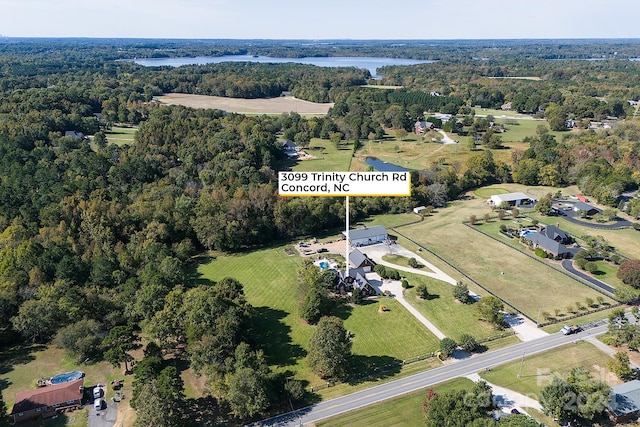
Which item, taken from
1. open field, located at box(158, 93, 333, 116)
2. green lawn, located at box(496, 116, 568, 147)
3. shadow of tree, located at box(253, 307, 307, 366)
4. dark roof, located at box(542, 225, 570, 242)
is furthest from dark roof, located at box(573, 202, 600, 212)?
open field, located at box(158, 93, 333, 116)

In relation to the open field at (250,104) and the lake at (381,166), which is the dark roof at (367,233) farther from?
the open field at (250,104)

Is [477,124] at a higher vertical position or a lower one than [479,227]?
higher

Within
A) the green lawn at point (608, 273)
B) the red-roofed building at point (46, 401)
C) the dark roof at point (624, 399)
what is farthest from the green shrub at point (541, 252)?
the red-roofed building at point (46, 401)

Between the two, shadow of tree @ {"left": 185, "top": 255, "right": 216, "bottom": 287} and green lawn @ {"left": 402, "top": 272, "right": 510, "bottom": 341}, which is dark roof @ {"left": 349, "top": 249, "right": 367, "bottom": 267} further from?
shadow of tree @ {"left": 185, "top": 255, "right": 216, "bottom": 287}

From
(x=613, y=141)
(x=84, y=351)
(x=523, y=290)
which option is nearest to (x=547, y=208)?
(x=523, y=290)

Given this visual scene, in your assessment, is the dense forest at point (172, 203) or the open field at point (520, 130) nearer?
the dense forest at point (172, 203)

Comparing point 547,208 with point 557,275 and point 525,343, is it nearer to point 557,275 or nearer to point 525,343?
point 557,275

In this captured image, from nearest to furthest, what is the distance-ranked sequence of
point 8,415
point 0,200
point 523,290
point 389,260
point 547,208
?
point 8,415, point 523,290, point 389,260, point 0,200, point 547,208
